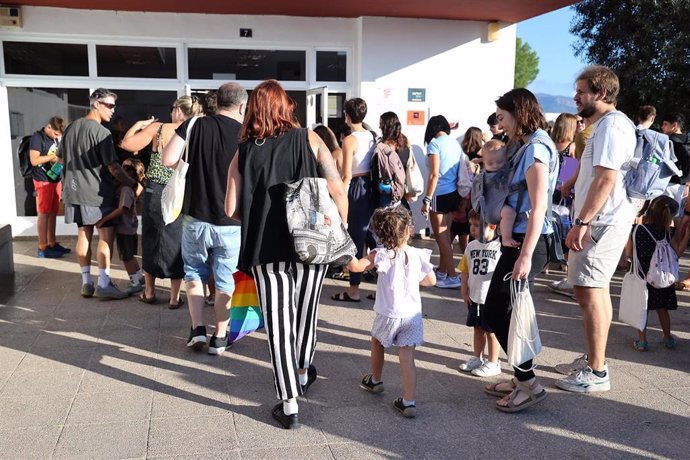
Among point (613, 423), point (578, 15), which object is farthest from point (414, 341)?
point (578, 15)

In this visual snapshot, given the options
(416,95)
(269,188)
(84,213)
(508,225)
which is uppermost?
(416,95)

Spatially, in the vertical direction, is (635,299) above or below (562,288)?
above

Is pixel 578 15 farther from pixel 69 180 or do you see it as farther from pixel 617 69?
pixel 69 180

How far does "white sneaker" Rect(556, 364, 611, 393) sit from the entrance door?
5.90 meters

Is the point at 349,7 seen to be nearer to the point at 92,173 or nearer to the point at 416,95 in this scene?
the point at 416,95

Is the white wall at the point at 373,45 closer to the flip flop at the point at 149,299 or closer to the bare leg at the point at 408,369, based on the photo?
the flip flop at the point at 149,299

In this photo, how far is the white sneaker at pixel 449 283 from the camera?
20.9 ft

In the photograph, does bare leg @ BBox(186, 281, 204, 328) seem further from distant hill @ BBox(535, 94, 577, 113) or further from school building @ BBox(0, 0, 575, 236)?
school building @ BBox(0, 0, 575, 236)

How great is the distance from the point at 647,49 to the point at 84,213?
36.2ft

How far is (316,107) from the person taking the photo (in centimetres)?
936

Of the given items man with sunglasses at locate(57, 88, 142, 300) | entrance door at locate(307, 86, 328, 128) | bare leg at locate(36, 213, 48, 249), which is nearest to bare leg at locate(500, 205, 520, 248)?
man with sunglasses at locate(57, 88, 142, 300)

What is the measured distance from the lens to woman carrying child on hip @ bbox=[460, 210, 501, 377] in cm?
394

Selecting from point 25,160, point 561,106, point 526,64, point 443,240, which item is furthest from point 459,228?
point 526,64

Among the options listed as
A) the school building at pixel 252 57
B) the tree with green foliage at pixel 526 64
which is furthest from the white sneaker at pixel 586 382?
the tree with green foliage at pixel 526 64
